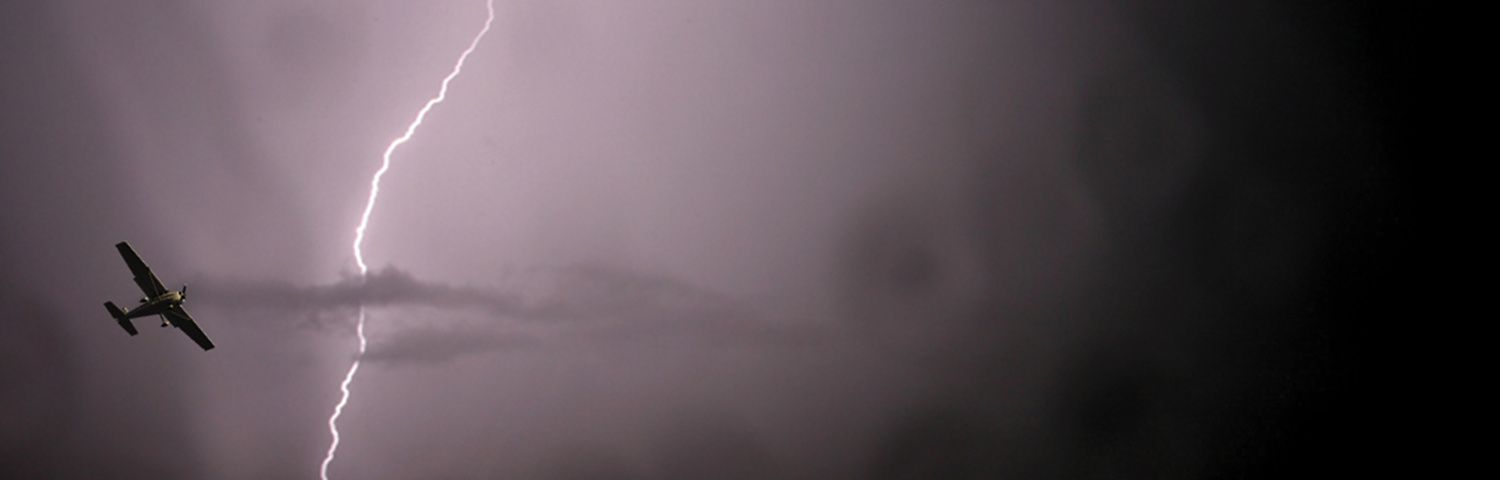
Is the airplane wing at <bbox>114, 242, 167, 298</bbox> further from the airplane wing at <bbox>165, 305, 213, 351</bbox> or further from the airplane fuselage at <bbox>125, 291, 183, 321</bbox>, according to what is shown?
the airplane wing at <bbox>165, 305, 213, 351</bbox>

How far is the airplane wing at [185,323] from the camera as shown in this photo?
1146 centimetres

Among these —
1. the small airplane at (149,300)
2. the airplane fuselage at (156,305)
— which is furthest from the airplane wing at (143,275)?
the airplane fuselage at (156,305)

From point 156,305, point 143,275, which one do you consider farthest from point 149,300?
point 143,275

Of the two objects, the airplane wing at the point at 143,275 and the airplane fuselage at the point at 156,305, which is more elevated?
the airplane wing at the point at 143,275

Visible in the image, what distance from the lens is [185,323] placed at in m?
11.9

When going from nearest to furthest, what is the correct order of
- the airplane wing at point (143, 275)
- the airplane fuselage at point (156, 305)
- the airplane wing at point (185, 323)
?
the airplane wing at point (143, 275), the airplane fuselage at point (156, 305), the airplane wing at point (185, 323)

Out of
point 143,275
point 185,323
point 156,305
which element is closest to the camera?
point 143,275

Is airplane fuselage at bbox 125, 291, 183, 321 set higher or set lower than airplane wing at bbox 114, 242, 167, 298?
lower

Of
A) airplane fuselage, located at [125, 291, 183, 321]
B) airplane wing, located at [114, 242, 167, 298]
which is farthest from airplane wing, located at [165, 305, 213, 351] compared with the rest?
airplane wing, located at [114, 242, 167, 298]

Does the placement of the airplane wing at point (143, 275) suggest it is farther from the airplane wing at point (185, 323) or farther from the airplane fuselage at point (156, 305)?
the airplane wing at point (185, 323)

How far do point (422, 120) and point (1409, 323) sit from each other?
31445 millimetres

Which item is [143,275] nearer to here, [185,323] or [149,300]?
[149,300]

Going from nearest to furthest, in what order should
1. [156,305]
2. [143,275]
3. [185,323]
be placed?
[143,275]
[156,305]
[185,323]

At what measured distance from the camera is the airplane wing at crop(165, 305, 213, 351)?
37.6 feet
